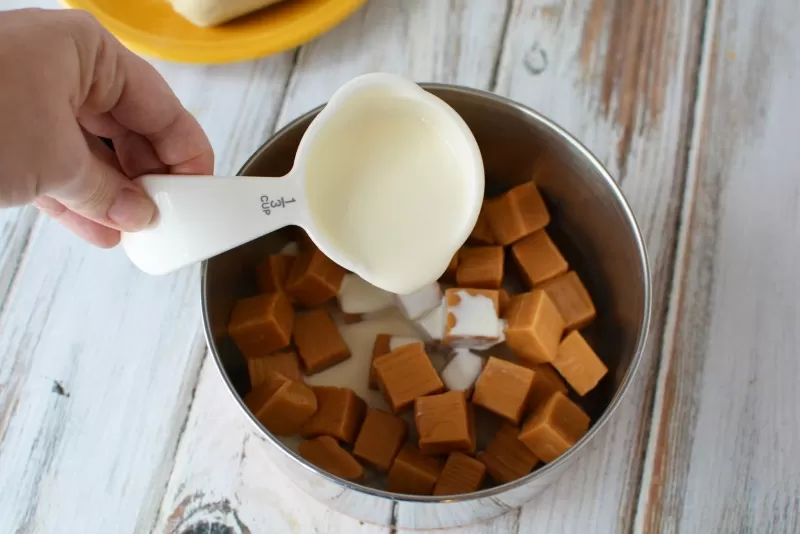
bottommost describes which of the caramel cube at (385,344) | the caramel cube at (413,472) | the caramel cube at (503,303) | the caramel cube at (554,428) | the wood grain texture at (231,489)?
the wood grain texture at (231,489)

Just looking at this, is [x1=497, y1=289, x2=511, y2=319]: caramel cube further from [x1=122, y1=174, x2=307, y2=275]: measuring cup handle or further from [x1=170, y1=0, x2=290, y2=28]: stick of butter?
[x1=170, y1=0, x2=290, y2=28]: stick of butter

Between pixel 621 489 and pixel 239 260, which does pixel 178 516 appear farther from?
pixel 621 489

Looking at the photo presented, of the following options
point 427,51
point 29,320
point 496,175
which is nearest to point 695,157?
point 496,175

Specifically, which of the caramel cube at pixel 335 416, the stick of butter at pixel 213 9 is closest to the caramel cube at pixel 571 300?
the caramel cube at pixel 335 416

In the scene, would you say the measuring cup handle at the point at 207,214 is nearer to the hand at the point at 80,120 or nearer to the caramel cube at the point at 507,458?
the hand at the point at 80,120

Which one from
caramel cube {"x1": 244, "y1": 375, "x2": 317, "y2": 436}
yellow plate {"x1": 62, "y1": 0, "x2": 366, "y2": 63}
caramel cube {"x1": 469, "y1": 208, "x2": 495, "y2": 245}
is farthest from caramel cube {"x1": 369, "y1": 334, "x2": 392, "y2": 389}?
yellow plate {"x1": 62, "y1": 0, "x2": 366, "y2": 63}
